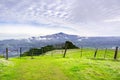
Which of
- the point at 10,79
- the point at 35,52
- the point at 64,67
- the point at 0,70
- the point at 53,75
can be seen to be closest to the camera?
the point at 10,79

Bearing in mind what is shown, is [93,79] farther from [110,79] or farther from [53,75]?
[53,75]

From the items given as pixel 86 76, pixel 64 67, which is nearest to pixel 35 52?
pixel 64 67

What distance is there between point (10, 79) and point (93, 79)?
10.7 metres

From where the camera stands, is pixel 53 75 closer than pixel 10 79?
No

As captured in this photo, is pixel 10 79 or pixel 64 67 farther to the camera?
pixel 64 67

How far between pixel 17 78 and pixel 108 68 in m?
16.5

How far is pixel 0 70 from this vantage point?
A: 36.2 m

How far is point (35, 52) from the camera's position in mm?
100188

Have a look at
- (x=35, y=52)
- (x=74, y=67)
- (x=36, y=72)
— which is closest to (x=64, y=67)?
(x=74, y=67)

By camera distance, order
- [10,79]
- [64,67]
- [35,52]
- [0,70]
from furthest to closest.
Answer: [35,52]
[64,67]
[0,70]
[10,79]

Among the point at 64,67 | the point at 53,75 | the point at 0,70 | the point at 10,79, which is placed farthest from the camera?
the point at 64,67

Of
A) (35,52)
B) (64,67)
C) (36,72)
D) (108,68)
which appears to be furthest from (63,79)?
(35,52)

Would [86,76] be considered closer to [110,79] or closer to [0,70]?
[110,79]

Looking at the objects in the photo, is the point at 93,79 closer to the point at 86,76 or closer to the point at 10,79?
the point at 86,76
